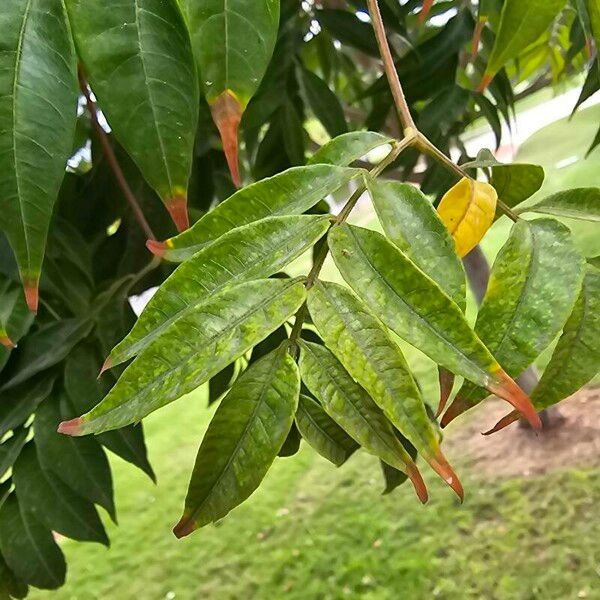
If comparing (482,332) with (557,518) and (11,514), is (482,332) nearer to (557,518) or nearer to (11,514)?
(11,514)

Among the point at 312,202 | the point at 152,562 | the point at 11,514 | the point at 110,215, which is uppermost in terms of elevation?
the point at 312,202

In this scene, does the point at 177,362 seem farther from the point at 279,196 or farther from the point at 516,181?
the point at 516,181

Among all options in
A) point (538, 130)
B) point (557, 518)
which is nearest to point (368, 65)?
point (557, 518)

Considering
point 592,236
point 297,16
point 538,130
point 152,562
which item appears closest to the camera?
point 297,16

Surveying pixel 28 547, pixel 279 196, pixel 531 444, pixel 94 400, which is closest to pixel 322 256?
A: pixel 279 196

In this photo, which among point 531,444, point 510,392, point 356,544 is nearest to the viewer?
point 510,392

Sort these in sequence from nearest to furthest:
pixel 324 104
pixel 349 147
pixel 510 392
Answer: pixel 510 392 → pixel 349 147 → pixel 324 104
